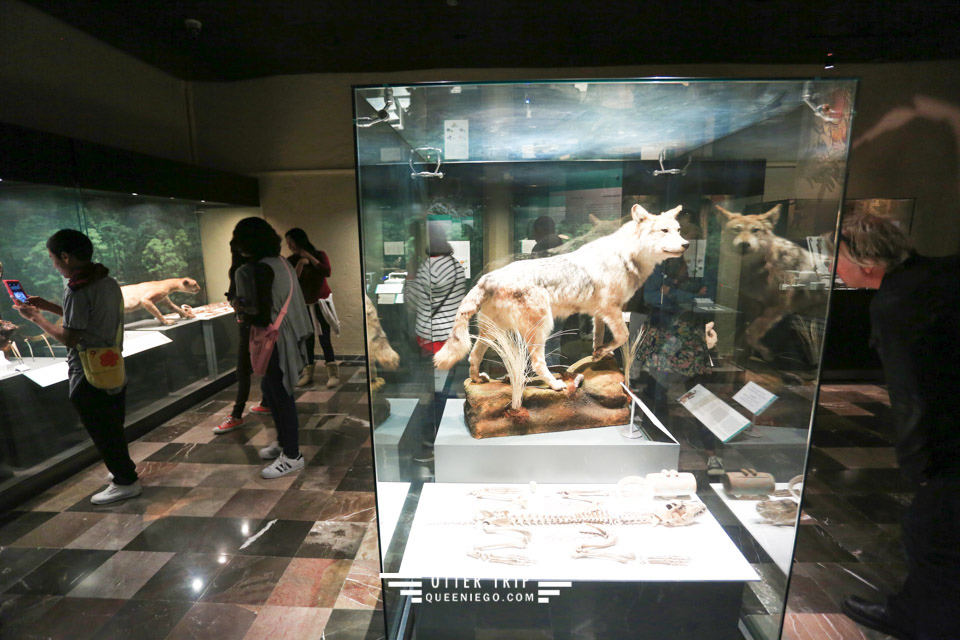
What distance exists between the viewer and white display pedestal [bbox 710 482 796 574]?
1.56m

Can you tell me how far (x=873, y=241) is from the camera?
4.04 ft

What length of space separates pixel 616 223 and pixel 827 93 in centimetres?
79

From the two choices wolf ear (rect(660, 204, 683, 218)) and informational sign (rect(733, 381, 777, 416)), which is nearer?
informational sign (rect(733, 381, 777, 416))

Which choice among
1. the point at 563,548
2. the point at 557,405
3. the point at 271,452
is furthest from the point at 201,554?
the point at 557,405

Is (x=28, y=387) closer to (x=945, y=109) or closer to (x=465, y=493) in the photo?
(x=465, y=493)

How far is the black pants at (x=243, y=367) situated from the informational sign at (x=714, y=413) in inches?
104

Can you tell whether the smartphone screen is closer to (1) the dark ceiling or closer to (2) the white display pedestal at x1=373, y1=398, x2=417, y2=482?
(2) the white display pedestal at x1=373, y1=398, x2=417, y2=482

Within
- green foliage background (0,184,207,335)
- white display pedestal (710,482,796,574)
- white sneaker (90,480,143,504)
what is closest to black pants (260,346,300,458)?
white sneaker (90,480,143,504)

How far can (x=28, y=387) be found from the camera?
2.62 meters

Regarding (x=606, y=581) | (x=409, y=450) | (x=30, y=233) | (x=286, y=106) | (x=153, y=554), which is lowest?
(x=153, y=554)

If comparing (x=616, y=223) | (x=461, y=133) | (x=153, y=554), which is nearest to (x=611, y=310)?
(x=616, y=223)

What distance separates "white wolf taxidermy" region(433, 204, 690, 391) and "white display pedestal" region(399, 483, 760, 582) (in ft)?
2.10

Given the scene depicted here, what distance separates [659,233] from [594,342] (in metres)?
→ 0.56

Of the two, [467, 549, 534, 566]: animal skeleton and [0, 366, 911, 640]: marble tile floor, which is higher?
[467, 549, 534, 566]: animal skeleton
